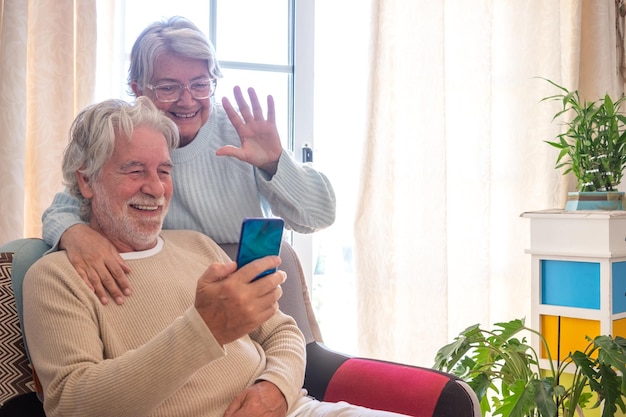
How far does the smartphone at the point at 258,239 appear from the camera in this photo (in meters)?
1.21

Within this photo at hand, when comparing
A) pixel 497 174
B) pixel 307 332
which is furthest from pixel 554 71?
pixel 307 332

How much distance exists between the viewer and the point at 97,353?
1.32m

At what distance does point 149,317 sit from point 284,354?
1.01 ft

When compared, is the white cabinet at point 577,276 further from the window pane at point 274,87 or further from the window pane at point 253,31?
the window pane at point 253,31

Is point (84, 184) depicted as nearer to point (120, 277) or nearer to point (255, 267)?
point (120, 277)

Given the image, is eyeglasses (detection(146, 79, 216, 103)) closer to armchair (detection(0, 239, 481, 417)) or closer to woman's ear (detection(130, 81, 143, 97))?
woman's ear (detection(130, 81, 143, 97))

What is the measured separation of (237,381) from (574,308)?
159cm

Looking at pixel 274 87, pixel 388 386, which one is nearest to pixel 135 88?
pixel 388 386

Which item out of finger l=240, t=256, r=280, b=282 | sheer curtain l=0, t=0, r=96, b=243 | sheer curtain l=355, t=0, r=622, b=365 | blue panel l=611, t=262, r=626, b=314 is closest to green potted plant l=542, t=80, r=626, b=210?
blue panel l=611, t=262, r=626, b=314

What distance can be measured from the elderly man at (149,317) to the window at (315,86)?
1350 mm

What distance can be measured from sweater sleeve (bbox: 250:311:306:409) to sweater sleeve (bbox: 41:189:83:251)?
471mm

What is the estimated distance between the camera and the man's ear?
1548 millimetres

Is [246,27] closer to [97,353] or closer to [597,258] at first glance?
[597,258]

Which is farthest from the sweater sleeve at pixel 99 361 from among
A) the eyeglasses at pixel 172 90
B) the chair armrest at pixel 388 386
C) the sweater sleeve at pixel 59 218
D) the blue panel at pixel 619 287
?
the blue panel at pixel 619 287
